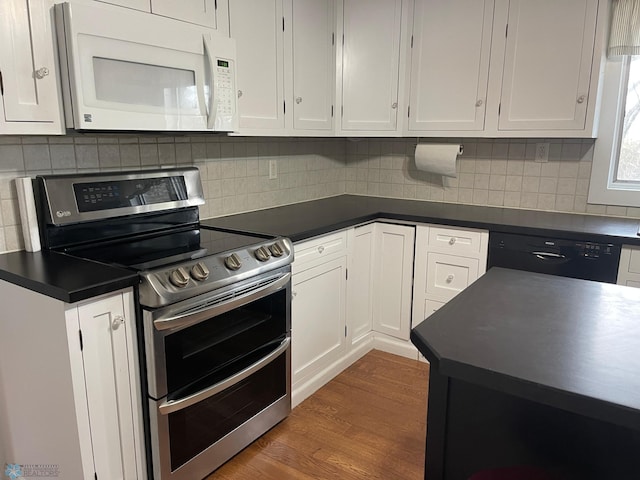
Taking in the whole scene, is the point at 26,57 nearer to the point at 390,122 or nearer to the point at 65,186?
the point at 65,186

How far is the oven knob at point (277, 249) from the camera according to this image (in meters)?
2.04

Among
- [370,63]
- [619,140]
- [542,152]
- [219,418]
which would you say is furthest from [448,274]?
[219,418]

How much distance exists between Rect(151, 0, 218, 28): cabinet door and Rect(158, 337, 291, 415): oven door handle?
4.68 feet

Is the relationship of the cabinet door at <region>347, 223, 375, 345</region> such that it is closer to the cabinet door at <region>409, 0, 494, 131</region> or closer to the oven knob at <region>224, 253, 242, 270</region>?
the cabinet door at <region>409, 0, 494, 131</region>

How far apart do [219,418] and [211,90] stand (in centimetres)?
133

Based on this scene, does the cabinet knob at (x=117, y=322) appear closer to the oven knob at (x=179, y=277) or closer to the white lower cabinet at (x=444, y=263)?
the oven knob at (x=179, y=277)

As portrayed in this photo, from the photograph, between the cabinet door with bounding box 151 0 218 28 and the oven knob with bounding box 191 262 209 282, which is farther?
the cabinet door with bounding box 151 0 218 28

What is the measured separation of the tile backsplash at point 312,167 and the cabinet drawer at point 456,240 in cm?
57

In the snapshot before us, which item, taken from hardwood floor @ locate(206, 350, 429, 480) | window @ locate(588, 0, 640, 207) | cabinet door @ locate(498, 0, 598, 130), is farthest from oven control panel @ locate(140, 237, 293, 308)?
window @ locate(588, 0, 640, 207)

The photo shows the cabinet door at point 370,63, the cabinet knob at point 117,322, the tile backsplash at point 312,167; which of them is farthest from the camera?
the cabinet door at point 370,63

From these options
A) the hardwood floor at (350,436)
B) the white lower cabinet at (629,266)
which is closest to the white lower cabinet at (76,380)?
the hardwood floor at (350,436)

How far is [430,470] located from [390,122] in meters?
2.21

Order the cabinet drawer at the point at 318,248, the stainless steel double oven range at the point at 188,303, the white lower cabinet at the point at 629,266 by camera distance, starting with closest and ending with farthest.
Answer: the stainless steel double oven range at the point at 188,303, the white lower cabinet at the point at 629,266, the cabinet drawer at the point at 318,248

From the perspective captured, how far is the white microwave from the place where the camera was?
1.60 metres
